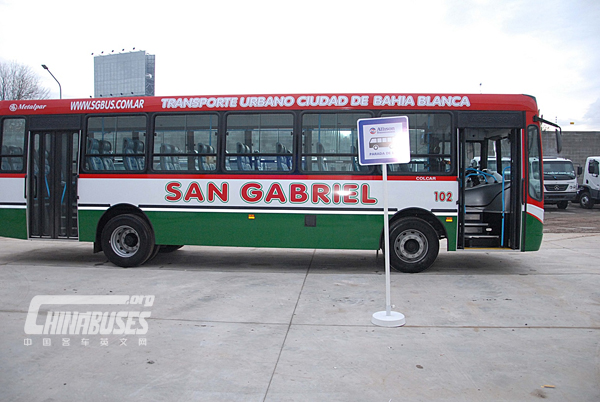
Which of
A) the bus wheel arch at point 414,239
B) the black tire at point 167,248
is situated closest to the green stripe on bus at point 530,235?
the bus wheel arch at point 414,239

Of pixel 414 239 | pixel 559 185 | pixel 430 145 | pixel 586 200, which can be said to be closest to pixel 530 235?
pixel 414 239

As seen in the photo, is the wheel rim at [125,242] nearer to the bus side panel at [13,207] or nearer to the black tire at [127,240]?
the black tire at [127,240]

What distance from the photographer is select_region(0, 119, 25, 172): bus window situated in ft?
30.6

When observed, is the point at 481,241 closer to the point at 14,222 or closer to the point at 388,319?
the point at 388,319

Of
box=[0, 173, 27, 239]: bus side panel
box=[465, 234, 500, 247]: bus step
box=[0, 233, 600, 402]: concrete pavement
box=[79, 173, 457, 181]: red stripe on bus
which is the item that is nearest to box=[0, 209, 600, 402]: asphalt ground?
box=[0, 233, 600, 402]: concrete pavement

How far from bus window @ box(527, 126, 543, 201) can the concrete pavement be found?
140 cm

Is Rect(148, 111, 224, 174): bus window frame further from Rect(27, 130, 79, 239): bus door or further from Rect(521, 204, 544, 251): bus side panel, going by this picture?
Rect(521, 204, 544, 251): bus side panel

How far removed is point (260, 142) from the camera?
8570mm

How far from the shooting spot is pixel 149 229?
891cm

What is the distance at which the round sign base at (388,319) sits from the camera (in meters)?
5.59

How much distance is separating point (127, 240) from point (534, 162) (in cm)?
717

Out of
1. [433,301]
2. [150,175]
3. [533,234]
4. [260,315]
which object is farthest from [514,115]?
[150,175]

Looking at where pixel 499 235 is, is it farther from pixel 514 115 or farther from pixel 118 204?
pixel 118 204

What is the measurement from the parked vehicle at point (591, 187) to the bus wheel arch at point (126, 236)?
897 inches
